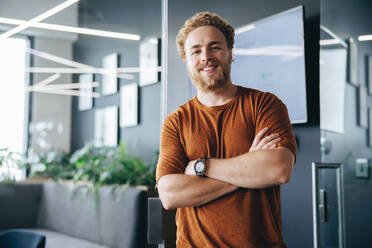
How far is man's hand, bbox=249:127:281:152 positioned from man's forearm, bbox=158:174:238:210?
179mm

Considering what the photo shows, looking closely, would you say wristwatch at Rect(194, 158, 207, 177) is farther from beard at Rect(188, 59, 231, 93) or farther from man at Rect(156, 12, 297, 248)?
beard at Rect(188, 59, 231, 93)

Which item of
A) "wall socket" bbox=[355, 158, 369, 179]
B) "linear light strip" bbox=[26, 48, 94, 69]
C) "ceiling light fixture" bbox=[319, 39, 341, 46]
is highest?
"linear light strip" bbox=[26, 48, 94, 69]

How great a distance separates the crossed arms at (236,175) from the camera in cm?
137

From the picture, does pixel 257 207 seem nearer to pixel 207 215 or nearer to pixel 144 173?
pixel 207 215

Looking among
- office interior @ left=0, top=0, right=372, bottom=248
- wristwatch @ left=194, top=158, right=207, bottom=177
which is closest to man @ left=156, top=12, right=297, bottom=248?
wristwatch @ left=194, top=158, right=207, bottom=177

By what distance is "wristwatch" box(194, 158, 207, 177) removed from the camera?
4.69ft

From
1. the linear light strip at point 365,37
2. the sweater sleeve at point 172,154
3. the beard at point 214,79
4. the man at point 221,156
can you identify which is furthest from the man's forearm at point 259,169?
the linear light strip at point 365,37

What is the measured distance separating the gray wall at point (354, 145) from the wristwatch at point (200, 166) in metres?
0.88

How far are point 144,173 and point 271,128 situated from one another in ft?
6.77

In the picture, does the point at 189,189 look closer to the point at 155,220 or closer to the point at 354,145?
the point at 155,220

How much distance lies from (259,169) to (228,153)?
0.52ft

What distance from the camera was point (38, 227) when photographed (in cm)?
236

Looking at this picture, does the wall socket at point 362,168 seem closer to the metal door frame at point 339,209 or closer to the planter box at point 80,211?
the metal door frame at point 339,209

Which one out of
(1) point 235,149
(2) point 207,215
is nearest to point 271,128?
(1) point 235,149
